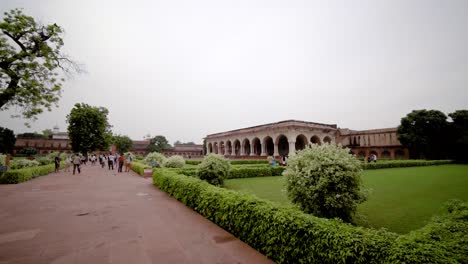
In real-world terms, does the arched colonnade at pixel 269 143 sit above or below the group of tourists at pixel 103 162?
above

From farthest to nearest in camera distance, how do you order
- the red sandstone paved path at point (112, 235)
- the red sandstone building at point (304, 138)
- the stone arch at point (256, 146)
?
1. the stone arch at point (256, 146)
2. the red sandstone building at point (304, 138)
3. the red sandstone paved path at point (112, 235)

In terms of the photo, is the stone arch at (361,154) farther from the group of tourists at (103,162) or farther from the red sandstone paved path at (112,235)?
the red sandstone paved path at (112,235)

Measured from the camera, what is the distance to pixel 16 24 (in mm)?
7867

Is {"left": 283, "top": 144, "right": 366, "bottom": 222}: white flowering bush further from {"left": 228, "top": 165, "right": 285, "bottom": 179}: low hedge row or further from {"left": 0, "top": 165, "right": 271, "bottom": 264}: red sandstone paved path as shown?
A: {"left": 228, "top": 165, "right": 285, "bottom": 179}: low hedge row

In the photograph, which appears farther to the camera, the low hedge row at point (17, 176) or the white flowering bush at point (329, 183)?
the low hedge row at point (17, 176)

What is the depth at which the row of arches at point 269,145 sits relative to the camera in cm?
3200

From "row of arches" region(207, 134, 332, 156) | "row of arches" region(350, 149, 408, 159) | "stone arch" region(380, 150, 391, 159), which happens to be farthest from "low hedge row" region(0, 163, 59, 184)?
"stone arch" region(380, 150, 391, 159)

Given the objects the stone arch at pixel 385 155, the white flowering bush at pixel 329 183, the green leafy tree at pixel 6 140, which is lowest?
the stone arch at pixel 385 155

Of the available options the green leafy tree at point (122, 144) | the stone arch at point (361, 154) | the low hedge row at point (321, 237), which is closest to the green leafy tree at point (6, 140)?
the green leafy tree at point (122, 144)

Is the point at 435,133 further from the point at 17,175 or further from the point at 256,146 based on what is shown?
the point at 17,175

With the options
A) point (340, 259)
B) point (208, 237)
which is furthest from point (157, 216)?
point (340, 259)

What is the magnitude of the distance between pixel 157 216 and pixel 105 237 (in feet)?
5.49

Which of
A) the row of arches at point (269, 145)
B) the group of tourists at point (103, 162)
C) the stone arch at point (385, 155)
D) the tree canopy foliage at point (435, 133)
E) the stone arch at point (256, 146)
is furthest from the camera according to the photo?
the stone arch at point (256, 146)

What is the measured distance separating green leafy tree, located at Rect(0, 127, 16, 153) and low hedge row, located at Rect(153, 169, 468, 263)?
77.1 meters
